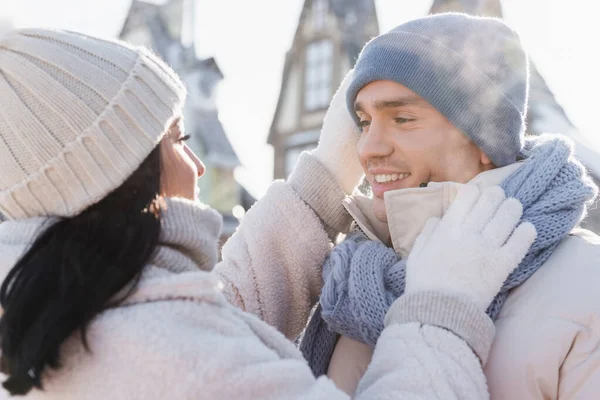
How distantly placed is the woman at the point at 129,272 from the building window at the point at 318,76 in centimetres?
1125

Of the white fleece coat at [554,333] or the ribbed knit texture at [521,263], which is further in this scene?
the ribbed knit texture at [521,263]

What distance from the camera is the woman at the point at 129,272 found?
1.33 metres

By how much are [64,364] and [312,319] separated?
0.91 metres

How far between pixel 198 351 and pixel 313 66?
1203 centimetres

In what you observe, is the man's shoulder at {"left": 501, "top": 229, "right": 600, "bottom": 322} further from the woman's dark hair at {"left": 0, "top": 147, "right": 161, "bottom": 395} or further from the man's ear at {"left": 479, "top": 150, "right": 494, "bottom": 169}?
the woman's dark hair at {"left": 0, "top": 147, "right": 161, "bottom": 395}

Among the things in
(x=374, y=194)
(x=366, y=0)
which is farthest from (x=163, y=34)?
(x=374, y=194)

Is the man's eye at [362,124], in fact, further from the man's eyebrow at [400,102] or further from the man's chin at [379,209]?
the man's chin at [379,209]

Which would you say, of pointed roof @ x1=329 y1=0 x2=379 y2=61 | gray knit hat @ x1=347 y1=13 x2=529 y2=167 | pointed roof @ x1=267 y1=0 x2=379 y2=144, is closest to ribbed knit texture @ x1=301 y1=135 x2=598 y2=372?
gray knit hat @ x1=347 y1=13 x2=529 y2=167

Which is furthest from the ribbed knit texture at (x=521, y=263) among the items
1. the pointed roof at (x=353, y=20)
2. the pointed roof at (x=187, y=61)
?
the pointed roof at (x=187, y=61)

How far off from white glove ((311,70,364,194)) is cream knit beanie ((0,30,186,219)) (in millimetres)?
801

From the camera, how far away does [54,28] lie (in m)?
1.57

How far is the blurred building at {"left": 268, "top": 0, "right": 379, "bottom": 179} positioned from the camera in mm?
12750

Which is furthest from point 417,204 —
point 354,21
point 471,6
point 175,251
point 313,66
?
point 313,66

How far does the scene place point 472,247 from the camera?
166 cm
